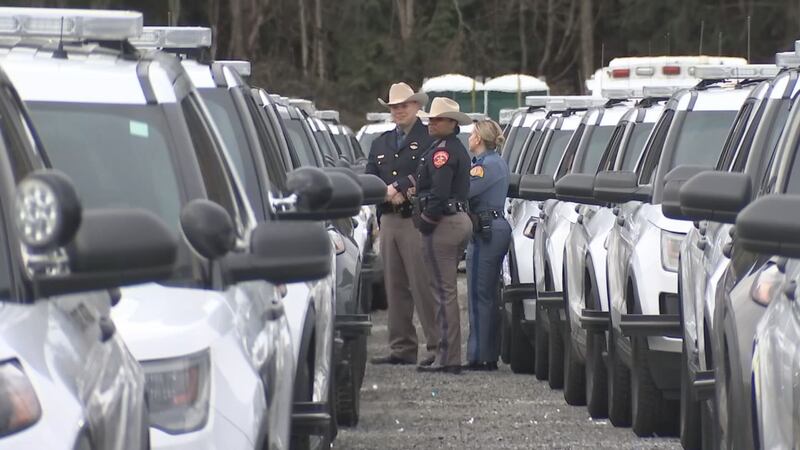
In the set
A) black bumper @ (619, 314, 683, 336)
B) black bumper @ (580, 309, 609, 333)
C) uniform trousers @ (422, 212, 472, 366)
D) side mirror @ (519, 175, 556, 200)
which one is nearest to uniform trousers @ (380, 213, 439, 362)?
uniform trousers @ (422, 212, 472, 366)

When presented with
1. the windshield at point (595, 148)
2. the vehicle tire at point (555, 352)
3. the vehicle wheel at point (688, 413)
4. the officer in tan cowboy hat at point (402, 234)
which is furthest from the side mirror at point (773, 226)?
the windshield at point (595, 148)

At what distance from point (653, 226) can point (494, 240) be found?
4.31m

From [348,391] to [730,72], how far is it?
2.65m

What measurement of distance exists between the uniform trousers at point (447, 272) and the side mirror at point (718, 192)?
7923mm

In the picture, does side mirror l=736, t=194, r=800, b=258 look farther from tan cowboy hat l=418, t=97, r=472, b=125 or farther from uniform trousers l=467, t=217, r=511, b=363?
uniform trousers l=467, t=217, r=511, b=363

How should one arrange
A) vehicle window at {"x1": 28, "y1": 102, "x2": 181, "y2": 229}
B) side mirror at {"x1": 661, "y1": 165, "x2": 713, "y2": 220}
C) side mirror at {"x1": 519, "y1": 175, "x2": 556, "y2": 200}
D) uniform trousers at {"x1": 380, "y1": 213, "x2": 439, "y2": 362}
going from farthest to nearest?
uniform trousers at {"x1": 380, "y1": 213, "x2": 439, "y2": 362} → side mirror at {"x1": 519, "y1": 175, "x2": 556, "y2": 200} → side mirror at {"x1": 661, "y1": 165, "x2": 713, "y2": 220} → vehicle window at {"x1": 28, "y1": 102, "x2": 181, "y2": 229}

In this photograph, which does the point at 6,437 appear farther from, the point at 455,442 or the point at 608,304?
the point at 608,304

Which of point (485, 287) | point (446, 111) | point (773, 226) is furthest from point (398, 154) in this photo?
point (773, 226)

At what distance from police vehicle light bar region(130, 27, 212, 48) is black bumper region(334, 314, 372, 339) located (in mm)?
2657

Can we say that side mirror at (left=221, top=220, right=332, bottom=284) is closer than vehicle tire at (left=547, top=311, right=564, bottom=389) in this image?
Yes

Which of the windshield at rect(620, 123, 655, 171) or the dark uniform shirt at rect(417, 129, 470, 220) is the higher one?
the windshield at rect(620, 123, 655, 171)

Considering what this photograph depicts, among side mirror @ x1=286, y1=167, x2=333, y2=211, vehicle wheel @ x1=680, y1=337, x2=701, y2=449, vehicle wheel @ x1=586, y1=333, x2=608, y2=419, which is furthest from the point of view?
vehicle wheel @ x1=586, y1=333, x2=608, y2=419

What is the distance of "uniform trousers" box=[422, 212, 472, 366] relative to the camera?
14789 mm

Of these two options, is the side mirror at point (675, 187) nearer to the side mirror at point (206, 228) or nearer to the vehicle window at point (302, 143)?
the side mirror at point (206, 228)
